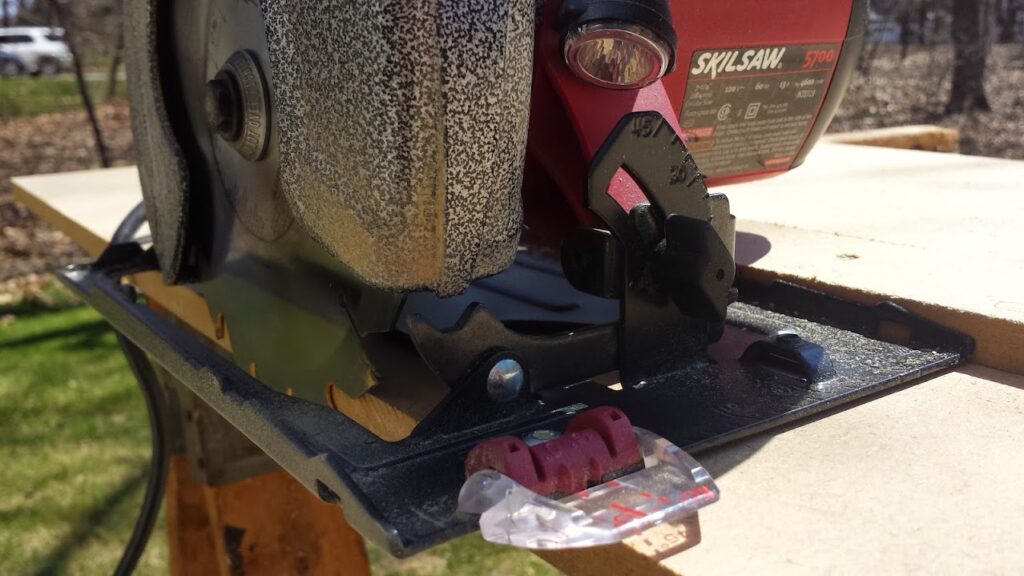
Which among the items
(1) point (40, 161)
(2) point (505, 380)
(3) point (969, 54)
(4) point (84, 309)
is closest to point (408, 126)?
(2) point (505, 380)

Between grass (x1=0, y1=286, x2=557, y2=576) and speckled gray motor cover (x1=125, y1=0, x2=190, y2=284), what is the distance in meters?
1.43

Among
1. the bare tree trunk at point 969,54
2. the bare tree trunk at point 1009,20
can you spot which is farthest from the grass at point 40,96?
the bare tree trunk at point 1009,20

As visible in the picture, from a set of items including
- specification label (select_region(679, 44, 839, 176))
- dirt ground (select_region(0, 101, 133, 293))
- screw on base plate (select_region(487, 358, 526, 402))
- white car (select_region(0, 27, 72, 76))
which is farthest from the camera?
white car (select_region(0, 27, 72, 76))

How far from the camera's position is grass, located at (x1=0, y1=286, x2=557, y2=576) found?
252 centimetres

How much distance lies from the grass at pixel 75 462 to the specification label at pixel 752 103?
4.69 ft

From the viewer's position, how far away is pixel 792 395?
2.64ft

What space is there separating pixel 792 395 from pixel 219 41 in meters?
0.70

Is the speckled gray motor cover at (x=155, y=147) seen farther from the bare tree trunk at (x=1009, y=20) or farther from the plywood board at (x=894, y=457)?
the bare tree trunk at (x=1009, y=20)

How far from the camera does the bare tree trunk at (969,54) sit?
16.2ft

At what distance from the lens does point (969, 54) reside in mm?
5184

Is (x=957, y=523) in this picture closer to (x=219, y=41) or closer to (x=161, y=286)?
(x=219, y=41)

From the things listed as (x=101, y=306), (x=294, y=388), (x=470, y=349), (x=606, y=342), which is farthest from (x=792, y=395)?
(x=101, y=306)

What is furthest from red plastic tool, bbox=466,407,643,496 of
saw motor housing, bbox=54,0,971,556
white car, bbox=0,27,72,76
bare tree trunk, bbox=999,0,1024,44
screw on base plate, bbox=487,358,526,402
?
white car, bbox=0,27,72,76

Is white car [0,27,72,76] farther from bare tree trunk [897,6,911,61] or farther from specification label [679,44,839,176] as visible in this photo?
specification label [679,44,839,176]
